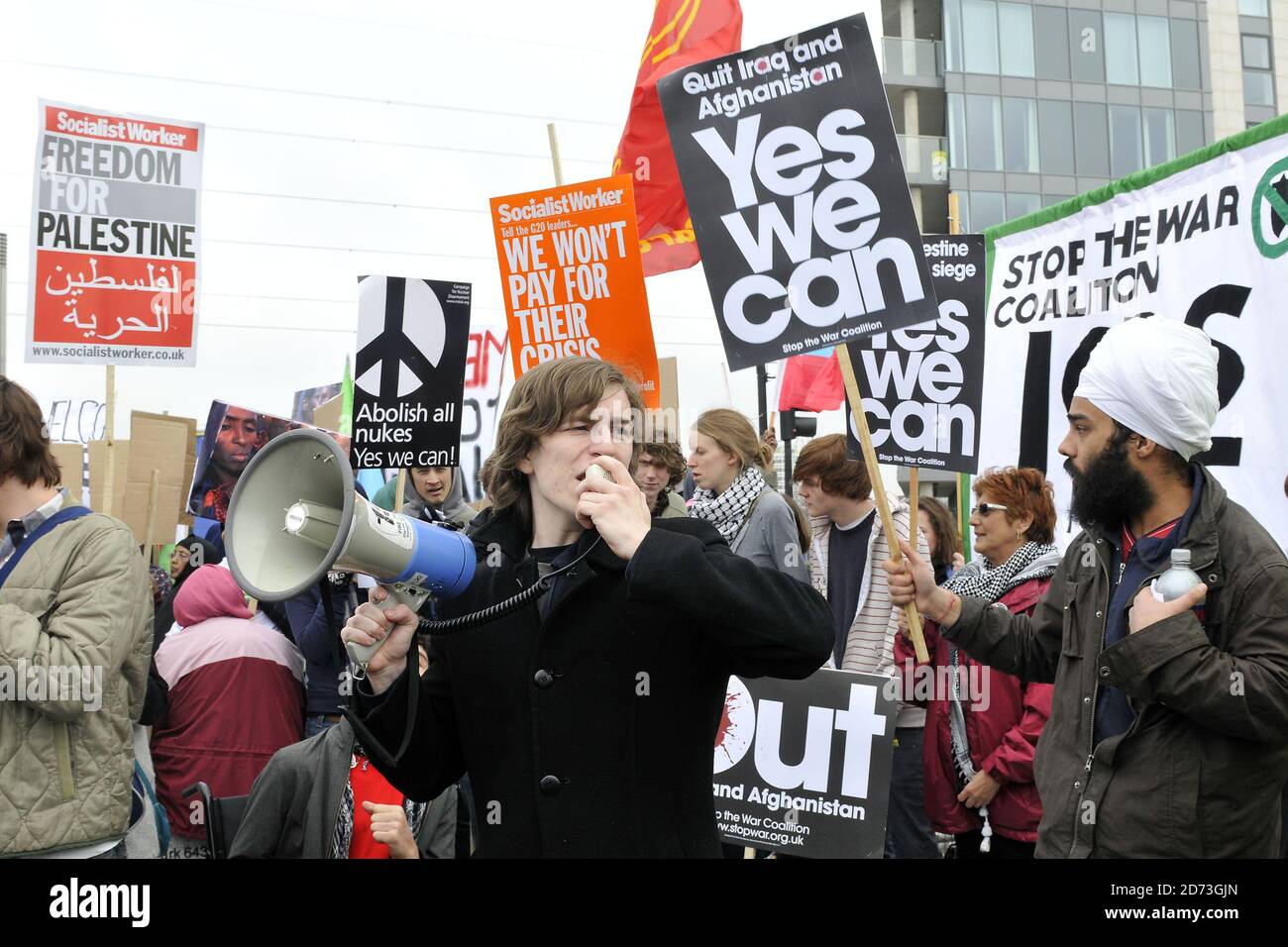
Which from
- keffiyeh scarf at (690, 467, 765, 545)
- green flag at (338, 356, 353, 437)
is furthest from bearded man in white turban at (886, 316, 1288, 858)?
green flag at (338, 356, 353, 437)

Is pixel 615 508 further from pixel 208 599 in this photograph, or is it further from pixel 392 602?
pixel 208 599

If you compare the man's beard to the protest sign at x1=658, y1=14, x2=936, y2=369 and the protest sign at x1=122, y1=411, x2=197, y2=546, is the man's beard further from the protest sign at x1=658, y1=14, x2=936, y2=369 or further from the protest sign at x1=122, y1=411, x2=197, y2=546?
the protest sign at x1=122, y1=411, x2=197, y2=546

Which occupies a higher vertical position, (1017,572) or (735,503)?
(735,503)

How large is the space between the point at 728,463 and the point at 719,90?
171cm

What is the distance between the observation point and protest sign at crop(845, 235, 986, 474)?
15.3 feet

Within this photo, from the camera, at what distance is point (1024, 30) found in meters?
34.5

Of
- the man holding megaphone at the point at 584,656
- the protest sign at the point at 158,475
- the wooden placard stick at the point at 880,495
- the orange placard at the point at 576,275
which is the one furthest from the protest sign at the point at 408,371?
the man holding megaphone at the point at 584,656

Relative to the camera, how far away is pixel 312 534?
6.75ft

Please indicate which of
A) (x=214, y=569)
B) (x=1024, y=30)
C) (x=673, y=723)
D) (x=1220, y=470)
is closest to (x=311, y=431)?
(x=673, y=723)

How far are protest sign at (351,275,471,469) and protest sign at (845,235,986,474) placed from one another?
175cm

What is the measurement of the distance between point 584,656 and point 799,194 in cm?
256

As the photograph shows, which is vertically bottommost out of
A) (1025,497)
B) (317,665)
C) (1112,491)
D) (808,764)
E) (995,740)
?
(808,764)

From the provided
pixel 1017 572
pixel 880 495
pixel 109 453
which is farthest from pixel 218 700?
pixel 1017 572

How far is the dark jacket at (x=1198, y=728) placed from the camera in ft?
8.06
